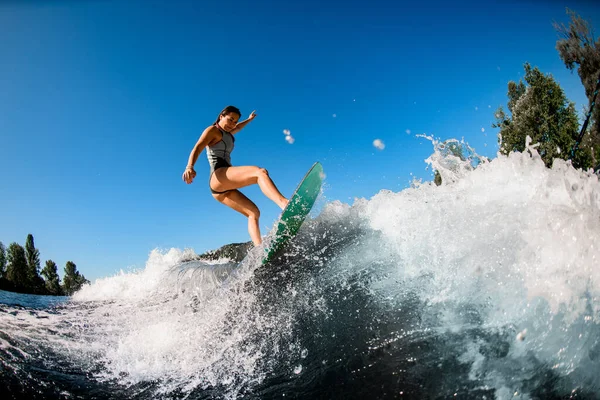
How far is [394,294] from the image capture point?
7.23 ft

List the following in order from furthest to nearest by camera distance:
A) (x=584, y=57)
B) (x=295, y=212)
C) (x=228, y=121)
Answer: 1. (x=584, y=57)
2. (x=228, y=121)
3. (x=295, y=212)

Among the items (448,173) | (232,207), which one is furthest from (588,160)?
(232,207)

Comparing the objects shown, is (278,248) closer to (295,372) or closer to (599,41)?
(295,372)

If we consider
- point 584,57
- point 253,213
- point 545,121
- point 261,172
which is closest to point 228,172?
point 261,172

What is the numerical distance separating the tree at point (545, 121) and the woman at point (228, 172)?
1887cm

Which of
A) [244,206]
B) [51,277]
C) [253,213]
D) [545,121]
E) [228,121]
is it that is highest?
[51,277]

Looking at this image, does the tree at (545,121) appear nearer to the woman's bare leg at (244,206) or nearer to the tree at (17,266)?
the woman's bare leg at (244,206)

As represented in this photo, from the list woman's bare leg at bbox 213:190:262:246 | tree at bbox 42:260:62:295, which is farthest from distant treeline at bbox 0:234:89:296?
woman's bare leg at bbox 213:190:262:246

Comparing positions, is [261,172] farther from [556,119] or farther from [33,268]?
[33,268]

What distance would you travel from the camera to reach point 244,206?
445cm

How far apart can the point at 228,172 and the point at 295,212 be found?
124 cm

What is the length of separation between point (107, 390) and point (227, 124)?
126 inches

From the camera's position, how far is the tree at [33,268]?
3749cm

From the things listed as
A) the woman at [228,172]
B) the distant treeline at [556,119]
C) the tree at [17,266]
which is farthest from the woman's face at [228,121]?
the tree at [17,266]
